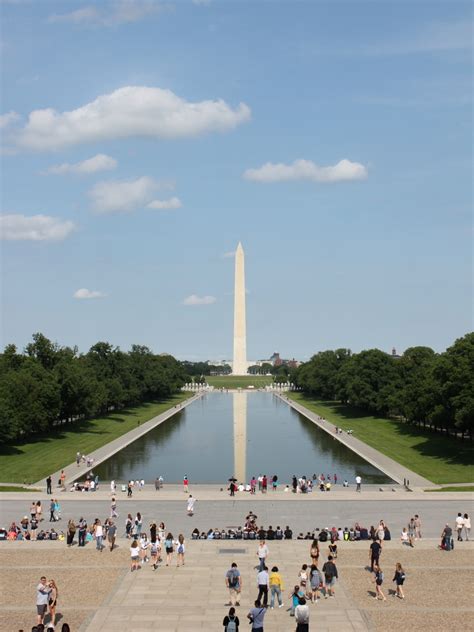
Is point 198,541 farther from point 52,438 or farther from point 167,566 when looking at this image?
point 52,438

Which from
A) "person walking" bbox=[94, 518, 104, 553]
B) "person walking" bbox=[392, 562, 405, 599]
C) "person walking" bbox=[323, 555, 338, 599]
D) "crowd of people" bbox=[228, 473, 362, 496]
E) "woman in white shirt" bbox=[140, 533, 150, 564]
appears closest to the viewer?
"person walking" bbox=[392, 562, 405, 599]

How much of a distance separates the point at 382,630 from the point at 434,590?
4279mm

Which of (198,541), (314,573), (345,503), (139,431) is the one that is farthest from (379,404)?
(314,573)

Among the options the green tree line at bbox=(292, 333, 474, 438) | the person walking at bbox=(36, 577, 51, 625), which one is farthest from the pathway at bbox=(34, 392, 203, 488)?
the person walking at bbox=(36, 577, 51, 625)

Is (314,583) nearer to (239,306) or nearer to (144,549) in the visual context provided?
(144,549)

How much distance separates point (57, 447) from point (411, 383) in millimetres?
36548

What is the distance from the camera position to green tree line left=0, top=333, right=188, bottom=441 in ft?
209

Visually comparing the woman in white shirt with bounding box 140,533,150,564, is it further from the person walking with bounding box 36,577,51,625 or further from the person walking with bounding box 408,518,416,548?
the person walking with bounding box 408,518,416,548

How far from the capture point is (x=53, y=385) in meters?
71.9

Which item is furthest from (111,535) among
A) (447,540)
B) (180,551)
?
(447,540)

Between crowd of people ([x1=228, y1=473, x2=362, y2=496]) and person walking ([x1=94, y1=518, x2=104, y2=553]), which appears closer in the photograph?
person walking ([x1=94, y1=518, x2=104, y2=553])

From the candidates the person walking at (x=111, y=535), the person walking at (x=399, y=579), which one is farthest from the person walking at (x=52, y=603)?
the person walking at (x=399, y=579)

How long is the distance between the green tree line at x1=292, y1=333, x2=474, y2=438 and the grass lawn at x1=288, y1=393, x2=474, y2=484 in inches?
62.8

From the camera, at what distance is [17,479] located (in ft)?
157
